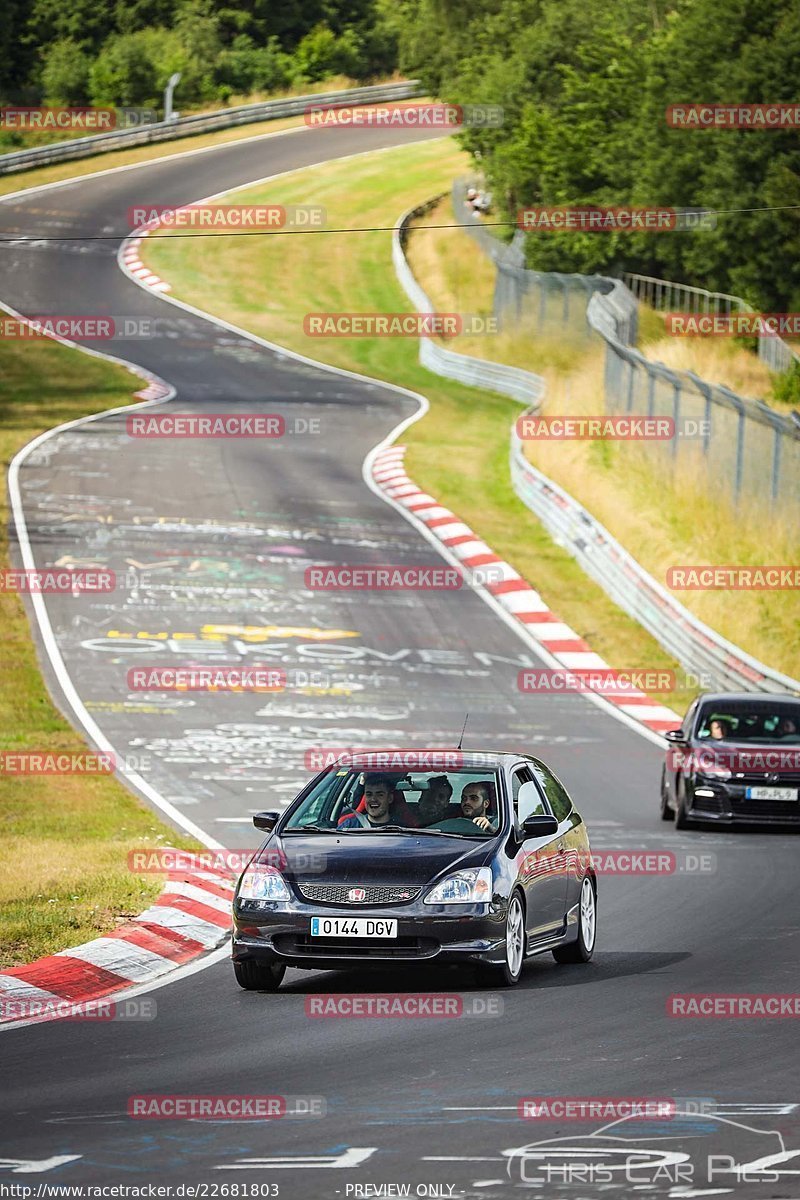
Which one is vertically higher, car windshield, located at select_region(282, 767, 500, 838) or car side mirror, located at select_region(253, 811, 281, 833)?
car windshield, located at select_region(282, 767, 500, 838)

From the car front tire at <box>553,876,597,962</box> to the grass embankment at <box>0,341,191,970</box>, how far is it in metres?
3.12

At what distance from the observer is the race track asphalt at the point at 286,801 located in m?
8.02

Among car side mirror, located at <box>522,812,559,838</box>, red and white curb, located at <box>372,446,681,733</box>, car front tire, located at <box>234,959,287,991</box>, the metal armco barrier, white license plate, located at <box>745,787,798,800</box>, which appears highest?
car side mirror, located at <box>522,812,559,838</box>

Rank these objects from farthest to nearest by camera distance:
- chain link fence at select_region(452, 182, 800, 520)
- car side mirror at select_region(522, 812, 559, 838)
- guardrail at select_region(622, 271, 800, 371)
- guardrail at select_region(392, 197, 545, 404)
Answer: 1. guardrail at select_region(392, 197, 545, 404)
2. guardrail at select_region(622, 271, 800, 371)
3. chain link fence at select_region(452, 182, 800, 520)
4. car side mirror at select_region(522, 812, 559, 838)

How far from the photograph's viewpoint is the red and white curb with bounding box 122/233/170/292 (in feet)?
217

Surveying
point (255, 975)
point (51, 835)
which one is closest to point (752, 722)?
point (51, 835)

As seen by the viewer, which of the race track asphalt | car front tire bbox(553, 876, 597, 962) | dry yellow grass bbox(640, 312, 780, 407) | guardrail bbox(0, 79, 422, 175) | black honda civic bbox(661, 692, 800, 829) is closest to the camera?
the race track asphalt

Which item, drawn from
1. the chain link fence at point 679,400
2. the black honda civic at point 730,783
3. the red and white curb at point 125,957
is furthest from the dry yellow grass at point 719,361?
the red and white curb at point 125,957

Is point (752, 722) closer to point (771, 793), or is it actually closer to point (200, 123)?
point (771, 793)

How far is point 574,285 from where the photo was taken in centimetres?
5434

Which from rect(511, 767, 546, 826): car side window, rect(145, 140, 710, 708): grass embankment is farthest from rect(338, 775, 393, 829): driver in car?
rect(145, 140, 710, 708): grass embankment

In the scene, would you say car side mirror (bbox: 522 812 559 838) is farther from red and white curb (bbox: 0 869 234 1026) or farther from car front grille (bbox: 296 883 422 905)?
red and white curb (bbox: 0 869 234 1026)

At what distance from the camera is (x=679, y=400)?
1451 inches

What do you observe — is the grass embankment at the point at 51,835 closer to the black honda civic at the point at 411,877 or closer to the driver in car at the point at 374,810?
the black honda civic at the point at 411,877
